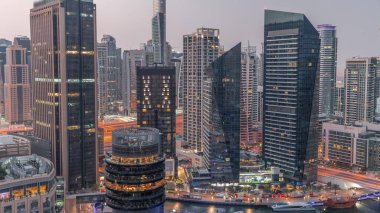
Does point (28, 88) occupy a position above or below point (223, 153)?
above

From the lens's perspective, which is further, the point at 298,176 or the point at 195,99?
the point at 195,99

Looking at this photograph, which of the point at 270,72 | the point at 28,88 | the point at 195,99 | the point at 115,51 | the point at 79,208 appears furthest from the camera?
the point at 115,51

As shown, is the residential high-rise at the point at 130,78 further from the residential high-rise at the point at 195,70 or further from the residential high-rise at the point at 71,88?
the residential high-rise at the point at 71,88

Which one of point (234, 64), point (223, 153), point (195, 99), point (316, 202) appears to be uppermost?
point (234, 64)

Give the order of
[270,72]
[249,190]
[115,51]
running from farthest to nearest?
[115,51] → [270,72] → [249,190]

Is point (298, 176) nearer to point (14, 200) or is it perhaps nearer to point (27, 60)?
point (14, 200)

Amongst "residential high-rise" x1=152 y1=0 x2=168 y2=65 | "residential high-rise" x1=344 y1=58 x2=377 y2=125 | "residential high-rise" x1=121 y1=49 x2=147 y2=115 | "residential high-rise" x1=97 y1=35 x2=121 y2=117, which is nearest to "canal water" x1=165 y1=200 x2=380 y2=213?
"residential high-rise" x1=344 y1=58 x2=377 y2=125

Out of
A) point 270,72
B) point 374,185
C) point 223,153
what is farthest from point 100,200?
point 374,185
